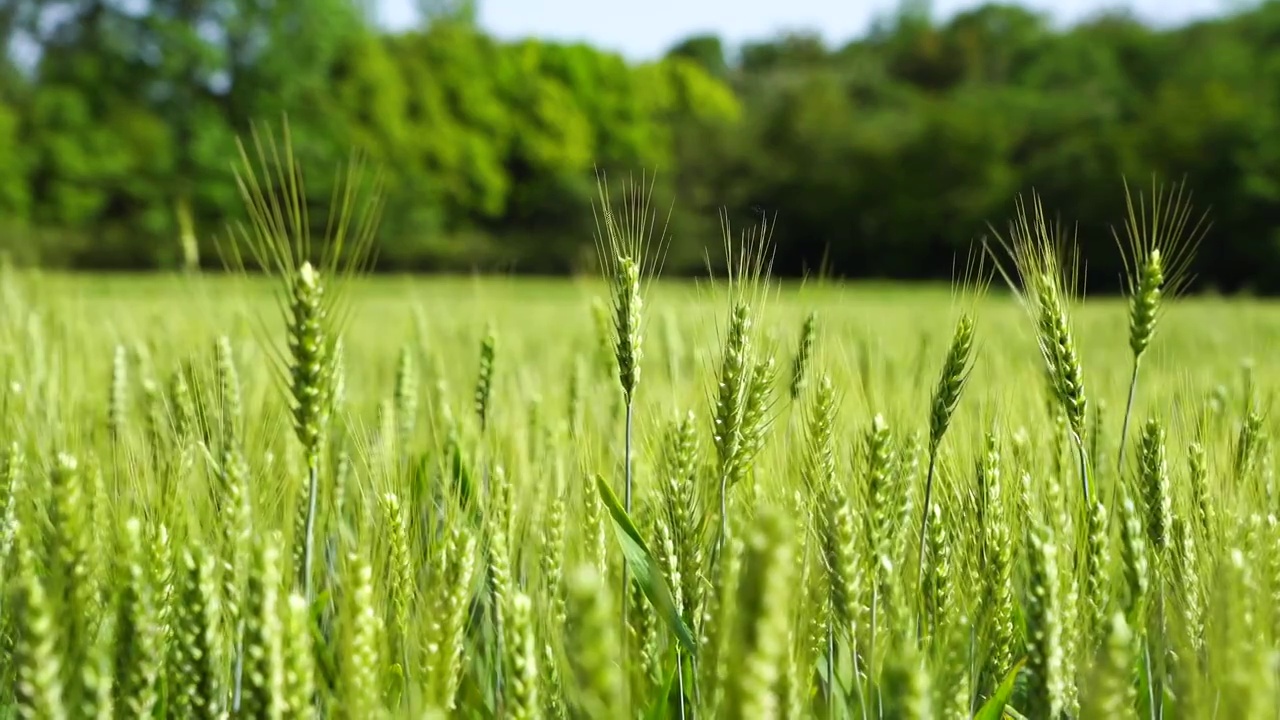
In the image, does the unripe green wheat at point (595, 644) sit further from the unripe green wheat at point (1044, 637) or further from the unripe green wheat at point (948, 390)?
the unripe green wheat at point (948, 390)

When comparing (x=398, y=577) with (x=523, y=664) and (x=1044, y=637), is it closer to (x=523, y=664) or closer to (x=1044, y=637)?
(x=523, y=664)

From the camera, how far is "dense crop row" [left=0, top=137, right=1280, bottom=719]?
79 cm

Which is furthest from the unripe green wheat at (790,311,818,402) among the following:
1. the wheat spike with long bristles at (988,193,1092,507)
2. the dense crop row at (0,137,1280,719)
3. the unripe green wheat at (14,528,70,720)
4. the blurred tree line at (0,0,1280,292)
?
the blurred tree line at (0,0,1280,292)

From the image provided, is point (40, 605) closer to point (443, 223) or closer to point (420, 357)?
point (420, 357)

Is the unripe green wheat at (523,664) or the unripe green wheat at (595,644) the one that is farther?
the unripe green wheat at (523,664)

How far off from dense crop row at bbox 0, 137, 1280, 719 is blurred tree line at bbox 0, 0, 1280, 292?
18.3 meters

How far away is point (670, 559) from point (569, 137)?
39595mm

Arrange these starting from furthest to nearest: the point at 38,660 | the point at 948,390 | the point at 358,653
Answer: the point at 948,390
the point at 358,653
the point at 38,660

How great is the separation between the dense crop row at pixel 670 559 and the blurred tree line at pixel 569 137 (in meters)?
18.3

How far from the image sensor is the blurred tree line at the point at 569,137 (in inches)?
1093

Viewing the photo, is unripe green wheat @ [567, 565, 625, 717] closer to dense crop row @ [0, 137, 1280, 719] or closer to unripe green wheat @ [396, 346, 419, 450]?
dense crop row @ [0, 137, 1280, 719]

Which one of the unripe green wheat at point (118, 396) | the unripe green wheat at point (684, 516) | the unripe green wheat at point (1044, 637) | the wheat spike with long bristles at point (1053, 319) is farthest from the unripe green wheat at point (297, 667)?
the unripe green wheat at point (118, 396)

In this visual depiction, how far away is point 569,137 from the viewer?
3959cm

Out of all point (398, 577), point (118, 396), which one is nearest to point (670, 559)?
point (398, 577)
